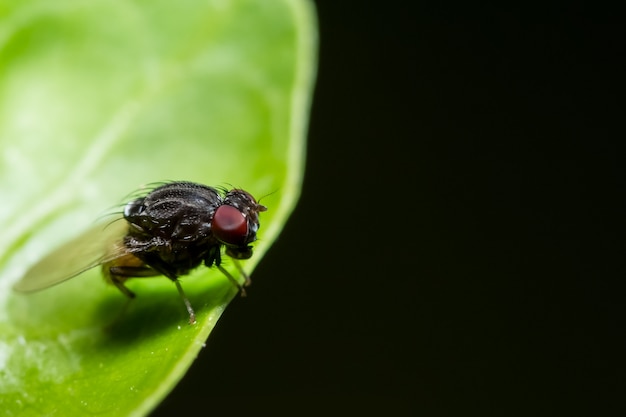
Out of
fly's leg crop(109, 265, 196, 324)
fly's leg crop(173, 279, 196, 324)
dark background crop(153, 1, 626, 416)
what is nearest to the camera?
fly's leg crop(173, 279, 196, 324)

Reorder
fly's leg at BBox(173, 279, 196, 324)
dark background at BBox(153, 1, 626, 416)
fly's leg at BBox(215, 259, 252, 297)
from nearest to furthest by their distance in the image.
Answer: fly's leg at BBox(173, 279, 196, 324), fly's leg at BBox(215, 259, 252, 297), dark background at BBox(153, 1, 626, 416)

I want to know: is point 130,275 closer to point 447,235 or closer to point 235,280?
point 235,280

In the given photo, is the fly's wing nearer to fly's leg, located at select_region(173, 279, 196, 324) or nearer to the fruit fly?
the fruit fly

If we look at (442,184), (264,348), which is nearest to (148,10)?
(264,348)

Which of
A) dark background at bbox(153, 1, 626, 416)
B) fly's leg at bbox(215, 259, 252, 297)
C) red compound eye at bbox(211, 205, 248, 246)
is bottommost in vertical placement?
dark background at bbox(153, 1, 626, 416)

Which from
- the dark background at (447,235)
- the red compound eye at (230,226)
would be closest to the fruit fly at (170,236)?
the red compound eye at (230,226)

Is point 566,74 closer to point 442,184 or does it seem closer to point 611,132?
point 611,132

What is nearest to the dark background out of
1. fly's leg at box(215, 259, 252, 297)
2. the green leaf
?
fly's leg at box(215, 259, 252, 297)

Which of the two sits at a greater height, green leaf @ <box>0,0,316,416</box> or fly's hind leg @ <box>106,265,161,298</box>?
green leaf @ <box>0,0,316,416</box>
